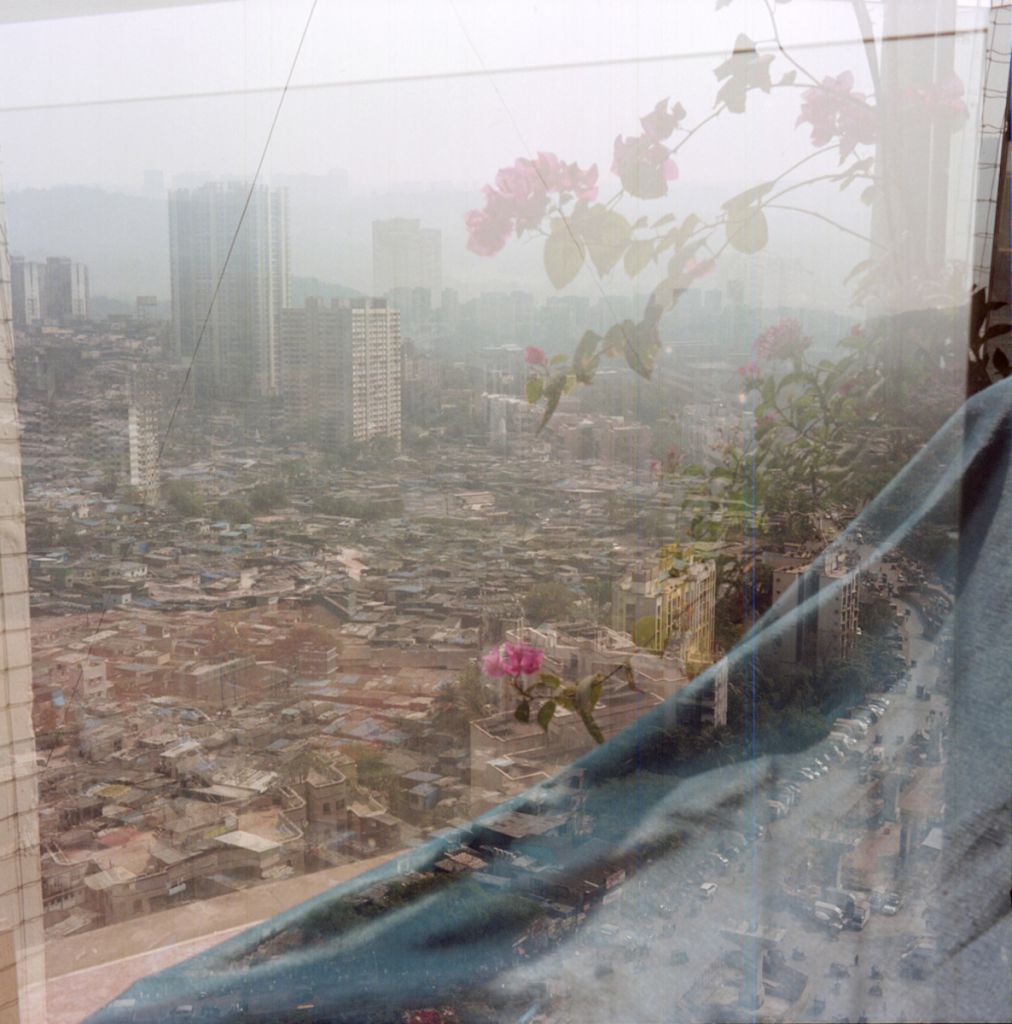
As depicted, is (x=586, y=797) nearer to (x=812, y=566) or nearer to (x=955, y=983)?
(x=812, y=566)

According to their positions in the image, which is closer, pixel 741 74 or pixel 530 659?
pixel 741 74

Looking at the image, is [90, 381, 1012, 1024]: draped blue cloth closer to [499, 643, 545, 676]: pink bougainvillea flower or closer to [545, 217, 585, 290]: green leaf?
[499, 643, 545, 676]: pink bougainvillea flower

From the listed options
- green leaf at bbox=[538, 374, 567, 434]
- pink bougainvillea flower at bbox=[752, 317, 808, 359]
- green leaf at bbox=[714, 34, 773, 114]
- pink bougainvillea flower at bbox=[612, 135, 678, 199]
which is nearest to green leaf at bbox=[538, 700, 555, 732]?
green leaf at bbox=[538, 374, 567, 434]

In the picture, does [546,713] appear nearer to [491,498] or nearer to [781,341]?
[491,498]

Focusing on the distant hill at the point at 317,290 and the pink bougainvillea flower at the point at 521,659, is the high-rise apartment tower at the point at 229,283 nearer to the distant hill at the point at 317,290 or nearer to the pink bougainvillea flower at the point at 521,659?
the distant hill at the point at 317,290

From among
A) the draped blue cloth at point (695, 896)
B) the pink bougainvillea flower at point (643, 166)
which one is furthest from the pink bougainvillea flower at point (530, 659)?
the pink bougainvillea flower at point (643, 166)

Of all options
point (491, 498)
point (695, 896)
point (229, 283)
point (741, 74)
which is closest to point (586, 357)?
point (491, 498)
